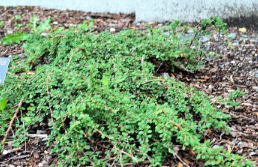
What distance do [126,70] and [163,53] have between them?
0.58m

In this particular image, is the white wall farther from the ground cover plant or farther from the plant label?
the plant label

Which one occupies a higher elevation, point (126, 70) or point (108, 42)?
point (108, 42)

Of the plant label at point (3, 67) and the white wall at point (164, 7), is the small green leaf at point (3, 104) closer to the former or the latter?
the plant label at point (3, 67)

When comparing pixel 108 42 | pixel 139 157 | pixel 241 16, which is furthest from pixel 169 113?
pixel 241 16

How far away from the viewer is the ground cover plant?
197cm

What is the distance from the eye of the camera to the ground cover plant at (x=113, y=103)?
197cm

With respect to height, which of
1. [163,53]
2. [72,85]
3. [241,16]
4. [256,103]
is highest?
[241,16]

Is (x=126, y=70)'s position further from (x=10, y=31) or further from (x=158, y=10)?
(x=10, y=31)

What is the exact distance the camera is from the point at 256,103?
2617 mm

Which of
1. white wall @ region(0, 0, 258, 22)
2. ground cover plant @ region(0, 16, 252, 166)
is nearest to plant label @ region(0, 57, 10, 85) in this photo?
ground cover plant @ region(0, 16, 252, 166)

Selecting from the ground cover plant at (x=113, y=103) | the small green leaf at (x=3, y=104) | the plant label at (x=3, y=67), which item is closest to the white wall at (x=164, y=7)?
the ground cover plant at (x=113, y=103)

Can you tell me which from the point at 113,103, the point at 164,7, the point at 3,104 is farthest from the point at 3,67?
the point at 164,7

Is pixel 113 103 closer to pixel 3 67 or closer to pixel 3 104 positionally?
pixel 3 104

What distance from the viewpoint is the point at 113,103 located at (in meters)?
2.19
